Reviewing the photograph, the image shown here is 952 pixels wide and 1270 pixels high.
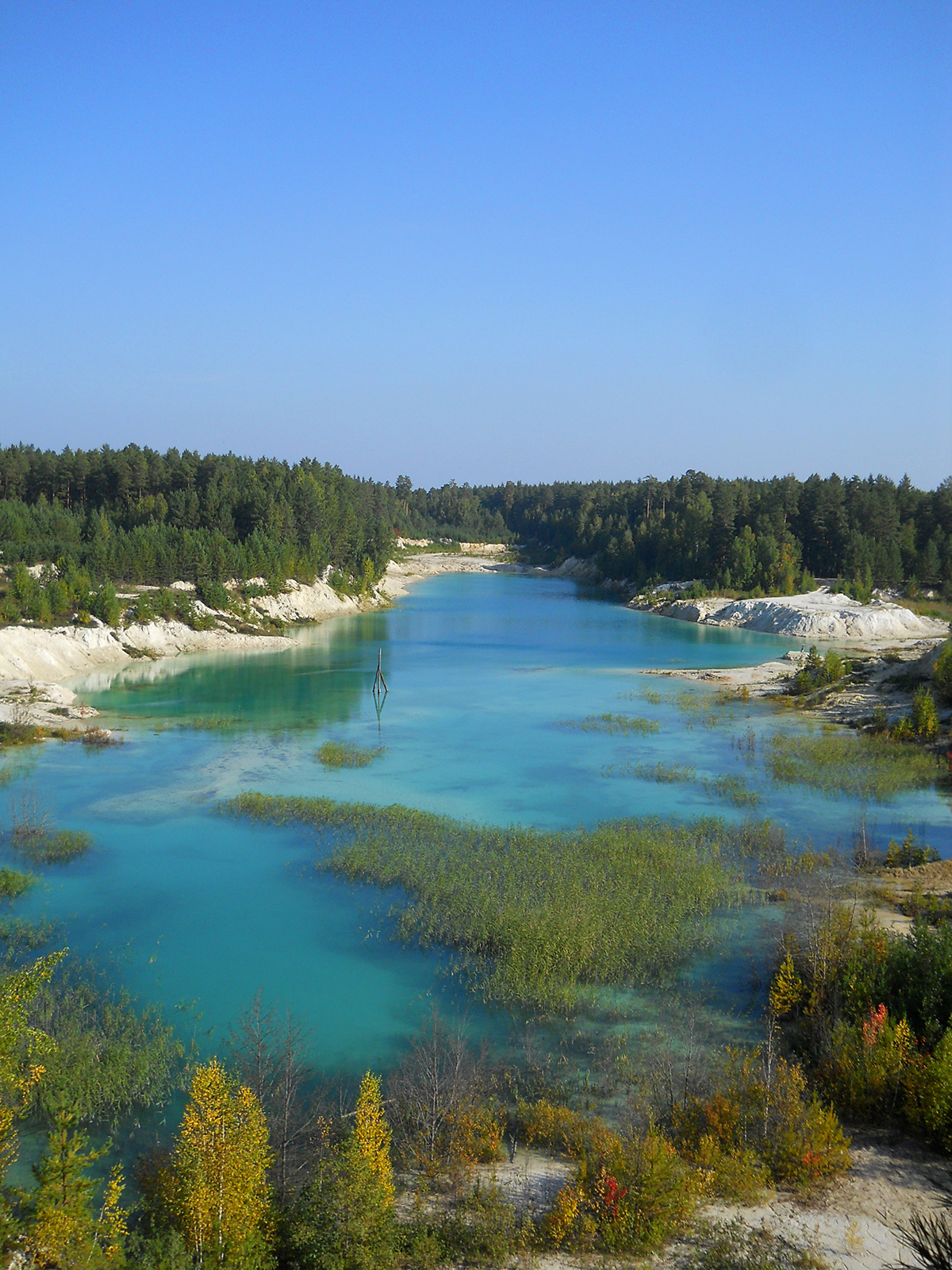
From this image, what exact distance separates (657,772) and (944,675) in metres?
12.4

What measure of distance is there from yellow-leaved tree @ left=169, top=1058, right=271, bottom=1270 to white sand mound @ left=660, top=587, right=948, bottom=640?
57.8 meters

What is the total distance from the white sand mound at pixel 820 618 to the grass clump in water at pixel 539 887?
43.8 m

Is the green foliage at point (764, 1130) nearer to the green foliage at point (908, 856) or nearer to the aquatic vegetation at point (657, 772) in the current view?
the green foliage at point (908, 856)

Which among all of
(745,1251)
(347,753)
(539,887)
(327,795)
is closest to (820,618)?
(347,753)

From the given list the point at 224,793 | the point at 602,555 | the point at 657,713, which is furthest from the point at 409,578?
the point at 224,793

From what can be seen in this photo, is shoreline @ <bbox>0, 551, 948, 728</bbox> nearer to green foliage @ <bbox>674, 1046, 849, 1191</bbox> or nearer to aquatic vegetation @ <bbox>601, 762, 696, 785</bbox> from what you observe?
aquatic vegetation @ <bbox>601, 762, 696, 785</bbox>

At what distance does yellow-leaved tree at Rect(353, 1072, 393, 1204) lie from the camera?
304 inches

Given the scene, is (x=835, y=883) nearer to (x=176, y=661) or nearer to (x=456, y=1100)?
(x=456, y=1100)

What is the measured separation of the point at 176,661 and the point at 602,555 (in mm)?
67533

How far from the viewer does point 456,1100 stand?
9.66 meters

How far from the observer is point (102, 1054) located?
11.1 m

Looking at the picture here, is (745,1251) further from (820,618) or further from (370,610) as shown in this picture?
(370,610)

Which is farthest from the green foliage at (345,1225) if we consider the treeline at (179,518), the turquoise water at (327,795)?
the treeline at (179,518)

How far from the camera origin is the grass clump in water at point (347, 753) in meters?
27.2
